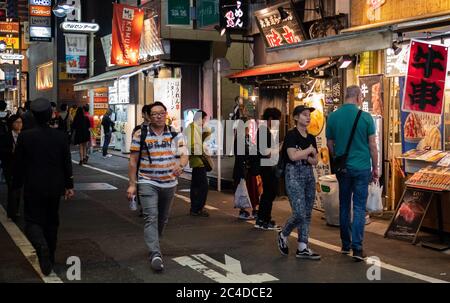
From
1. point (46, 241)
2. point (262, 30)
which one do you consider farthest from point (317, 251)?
point (262, 30)

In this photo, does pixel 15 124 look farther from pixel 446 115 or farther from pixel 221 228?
pixel 446 115

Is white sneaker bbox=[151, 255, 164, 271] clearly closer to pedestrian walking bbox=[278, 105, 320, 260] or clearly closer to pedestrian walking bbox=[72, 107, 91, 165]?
pedestrian walking bbox=[278, 105, 320, 260]

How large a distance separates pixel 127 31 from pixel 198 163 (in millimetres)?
12391

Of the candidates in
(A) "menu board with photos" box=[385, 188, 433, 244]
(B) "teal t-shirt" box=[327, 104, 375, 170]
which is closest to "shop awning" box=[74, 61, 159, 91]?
(A) "menu board with photos" box=[385, 188, 433, 244]

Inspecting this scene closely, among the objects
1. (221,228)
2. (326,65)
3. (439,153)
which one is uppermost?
(326,65)

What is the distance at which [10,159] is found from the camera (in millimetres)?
10609

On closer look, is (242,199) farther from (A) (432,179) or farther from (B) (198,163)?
(A) (432,179)

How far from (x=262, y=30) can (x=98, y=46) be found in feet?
65.1

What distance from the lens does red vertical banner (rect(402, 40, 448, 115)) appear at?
28.2 feet

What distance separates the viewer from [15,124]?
11.0 metres

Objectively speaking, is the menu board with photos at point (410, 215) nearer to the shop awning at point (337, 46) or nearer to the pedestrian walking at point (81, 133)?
the shop awning at point (337, 46)

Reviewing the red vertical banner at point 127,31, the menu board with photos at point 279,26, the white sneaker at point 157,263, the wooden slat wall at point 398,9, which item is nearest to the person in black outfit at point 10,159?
the white sneaker at point 157,263

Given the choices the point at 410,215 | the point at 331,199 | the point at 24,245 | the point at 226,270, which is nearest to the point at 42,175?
the point at 24,245

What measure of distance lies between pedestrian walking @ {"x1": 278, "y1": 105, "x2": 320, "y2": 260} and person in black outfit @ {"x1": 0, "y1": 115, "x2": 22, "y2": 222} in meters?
5.14
